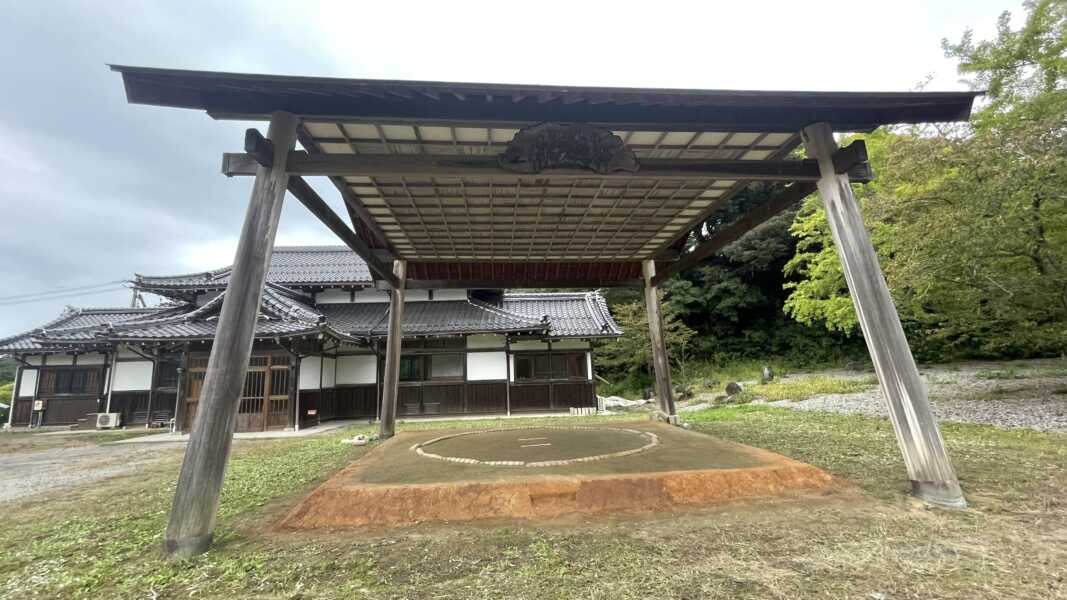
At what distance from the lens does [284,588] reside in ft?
7.45

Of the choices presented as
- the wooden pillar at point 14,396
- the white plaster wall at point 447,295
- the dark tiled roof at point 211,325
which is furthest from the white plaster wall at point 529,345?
the wooden pillar at point 14,396

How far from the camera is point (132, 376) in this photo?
14375 millimetres

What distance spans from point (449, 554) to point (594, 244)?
231 inches

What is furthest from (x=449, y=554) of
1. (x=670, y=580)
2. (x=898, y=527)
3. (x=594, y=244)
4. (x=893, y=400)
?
(x=594, y=244)

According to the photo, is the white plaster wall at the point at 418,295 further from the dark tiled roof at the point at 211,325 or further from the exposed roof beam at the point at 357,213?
the exposed roof beam at the point at 357,213

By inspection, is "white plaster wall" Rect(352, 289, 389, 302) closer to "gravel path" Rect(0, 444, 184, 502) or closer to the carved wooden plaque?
"gravel path" Rect(0, 444, 184, 502)

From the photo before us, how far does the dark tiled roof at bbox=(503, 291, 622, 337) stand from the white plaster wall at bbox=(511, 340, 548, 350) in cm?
62

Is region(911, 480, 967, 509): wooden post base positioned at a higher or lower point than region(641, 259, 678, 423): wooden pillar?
lower

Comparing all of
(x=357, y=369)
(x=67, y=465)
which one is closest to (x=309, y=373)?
(x=357, y=369)

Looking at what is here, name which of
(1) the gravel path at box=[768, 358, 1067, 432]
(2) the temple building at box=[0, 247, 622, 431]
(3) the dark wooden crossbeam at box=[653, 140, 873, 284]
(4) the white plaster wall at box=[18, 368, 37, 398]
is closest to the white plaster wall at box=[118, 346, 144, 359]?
(2) the temple building at box=[0, 247, 622, 431]

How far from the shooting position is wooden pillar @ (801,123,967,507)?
3215 millimetres

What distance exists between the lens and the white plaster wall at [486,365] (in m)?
14.0

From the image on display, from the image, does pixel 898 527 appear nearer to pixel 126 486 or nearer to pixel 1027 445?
pixel 1027 445

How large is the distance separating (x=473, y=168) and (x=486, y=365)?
1065 cm
